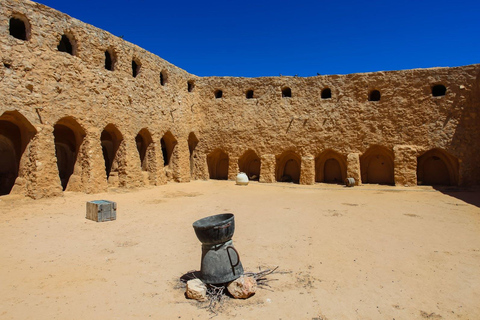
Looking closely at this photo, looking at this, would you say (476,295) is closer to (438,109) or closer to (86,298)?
(86,298)

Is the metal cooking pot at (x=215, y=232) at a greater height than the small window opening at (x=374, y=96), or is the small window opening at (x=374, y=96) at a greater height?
the small window opening at (x=374, y=96)

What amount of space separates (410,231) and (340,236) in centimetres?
192

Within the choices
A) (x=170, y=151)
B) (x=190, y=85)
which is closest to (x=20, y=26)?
(x=170, y=151)

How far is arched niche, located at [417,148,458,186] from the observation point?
17.1 m

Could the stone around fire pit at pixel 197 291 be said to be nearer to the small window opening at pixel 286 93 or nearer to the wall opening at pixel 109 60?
the wall opening at pixel 109 60

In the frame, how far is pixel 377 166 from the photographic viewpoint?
18.7m

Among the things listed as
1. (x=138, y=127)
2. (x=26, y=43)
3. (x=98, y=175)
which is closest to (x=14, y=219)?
(x=98, y=175)

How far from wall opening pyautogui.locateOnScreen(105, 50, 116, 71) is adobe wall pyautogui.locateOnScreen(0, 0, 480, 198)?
192 mm

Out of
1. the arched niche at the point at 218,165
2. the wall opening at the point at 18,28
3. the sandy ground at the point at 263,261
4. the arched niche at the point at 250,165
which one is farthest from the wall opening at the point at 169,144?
the sandy ground at the point at 263,261

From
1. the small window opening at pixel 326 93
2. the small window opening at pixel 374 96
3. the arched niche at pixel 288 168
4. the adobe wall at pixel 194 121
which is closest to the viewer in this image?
the adobe wall at pixel 194 121

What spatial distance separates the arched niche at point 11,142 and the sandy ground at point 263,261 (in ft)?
9.28

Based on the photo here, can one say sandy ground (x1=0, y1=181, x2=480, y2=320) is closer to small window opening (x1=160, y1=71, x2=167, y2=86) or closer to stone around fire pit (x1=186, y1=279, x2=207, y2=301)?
stone around fire pit (x1=186, y1=279, x2=207, y2=301)

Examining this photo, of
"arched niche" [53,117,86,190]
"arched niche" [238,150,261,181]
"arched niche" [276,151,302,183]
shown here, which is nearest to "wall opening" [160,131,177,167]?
"arched niche" [238,150,261,181]

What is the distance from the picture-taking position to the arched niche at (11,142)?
461 inches
